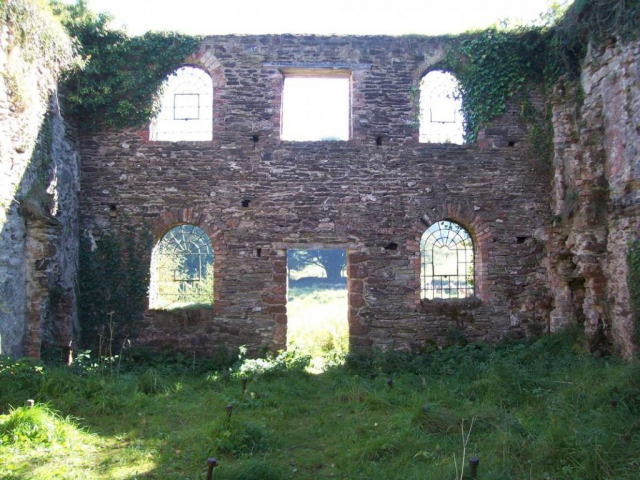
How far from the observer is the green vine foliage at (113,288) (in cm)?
885

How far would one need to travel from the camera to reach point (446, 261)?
9547 millimetres

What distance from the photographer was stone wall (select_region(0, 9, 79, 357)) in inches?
280

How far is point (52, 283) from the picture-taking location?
8031 mm

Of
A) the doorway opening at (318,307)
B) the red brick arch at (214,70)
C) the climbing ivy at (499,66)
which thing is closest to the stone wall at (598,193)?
the climbing ivy at (499,66)

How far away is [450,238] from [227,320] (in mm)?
4569

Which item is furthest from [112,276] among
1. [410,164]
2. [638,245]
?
[638,245]

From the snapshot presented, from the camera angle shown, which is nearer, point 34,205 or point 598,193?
point 34,205

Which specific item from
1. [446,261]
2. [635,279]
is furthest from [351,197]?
[635,279]

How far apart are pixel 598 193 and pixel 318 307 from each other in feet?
50.7

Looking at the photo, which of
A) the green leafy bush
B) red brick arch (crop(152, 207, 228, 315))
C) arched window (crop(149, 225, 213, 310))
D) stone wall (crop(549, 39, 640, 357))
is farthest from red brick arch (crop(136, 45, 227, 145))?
stone wall (crop(549, 39, 640, 357))

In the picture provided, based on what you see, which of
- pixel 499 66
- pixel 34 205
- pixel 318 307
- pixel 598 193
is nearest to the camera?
pixel 34 205

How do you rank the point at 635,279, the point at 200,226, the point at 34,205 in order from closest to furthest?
1. the point at 635,279
2. the point at 34,205
3. the point at 200,226

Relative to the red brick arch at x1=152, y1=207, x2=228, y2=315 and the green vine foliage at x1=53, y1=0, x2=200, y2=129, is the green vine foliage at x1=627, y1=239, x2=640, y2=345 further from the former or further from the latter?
the green vine foliage at x1=53, y1=0, x2=200, y2=129

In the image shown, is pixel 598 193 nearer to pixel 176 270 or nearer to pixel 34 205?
pixel 176 270
